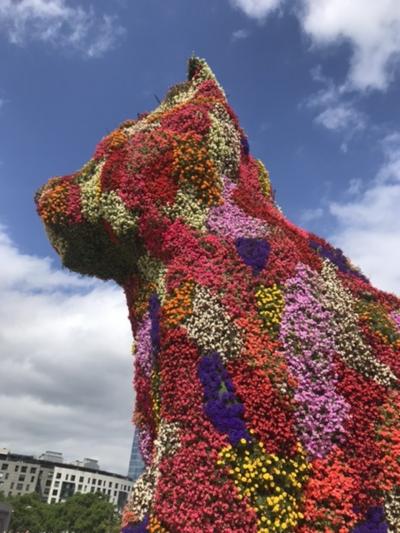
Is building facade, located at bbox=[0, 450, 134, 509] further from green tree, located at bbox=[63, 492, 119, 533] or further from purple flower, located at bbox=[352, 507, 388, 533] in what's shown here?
purple flower, located at bbox=[352, 507, 388, 533]

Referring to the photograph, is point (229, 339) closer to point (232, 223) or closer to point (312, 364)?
point (312, 364)

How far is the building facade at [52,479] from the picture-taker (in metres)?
162

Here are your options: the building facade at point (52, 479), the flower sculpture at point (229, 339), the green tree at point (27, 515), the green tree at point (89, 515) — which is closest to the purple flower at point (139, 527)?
the flower sculpture at point (229, 339)

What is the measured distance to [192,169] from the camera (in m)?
13.9

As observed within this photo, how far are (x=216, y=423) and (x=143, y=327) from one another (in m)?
4.12

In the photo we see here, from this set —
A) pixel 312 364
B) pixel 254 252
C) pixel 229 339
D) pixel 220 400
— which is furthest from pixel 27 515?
pixel 312 364

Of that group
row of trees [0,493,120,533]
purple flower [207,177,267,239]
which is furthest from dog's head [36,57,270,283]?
row of trees [0,493,120,533]

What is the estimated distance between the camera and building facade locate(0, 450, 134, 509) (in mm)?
162000

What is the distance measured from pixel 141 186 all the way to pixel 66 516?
296 ft

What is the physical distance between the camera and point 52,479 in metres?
174

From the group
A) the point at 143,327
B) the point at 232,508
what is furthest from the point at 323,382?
the point at 143,327

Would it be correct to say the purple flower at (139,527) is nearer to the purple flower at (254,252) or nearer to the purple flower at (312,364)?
the purple flower at (312,364)

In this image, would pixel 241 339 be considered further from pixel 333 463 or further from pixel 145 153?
pixel 145 153

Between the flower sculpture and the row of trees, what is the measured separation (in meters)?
83.7
